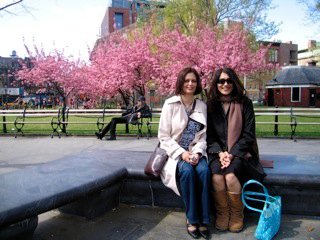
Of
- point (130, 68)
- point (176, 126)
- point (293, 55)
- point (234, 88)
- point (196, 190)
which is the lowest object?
point (196, 190)

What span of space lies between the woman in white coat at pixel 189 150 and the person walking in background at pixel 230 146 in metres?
0.11

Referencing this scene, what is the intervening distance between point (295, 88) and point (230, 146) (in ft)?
146

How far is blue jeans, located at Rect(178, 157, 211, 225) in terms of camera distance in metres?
3.24

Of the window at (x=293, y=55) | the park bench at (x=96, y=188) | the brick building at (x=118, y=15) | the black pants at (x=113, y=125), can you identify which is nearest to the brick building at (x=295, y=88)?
the brick building at (x=118, y=15)

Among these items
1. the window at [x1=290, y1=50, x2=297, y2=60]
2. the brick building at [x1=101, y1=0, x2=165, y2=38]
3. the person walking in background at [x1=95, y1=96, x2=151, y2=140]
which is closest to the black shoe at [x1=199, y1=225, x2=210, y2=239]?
the person walking in background at [x1=95, y1=96, x2=151, y2=140]

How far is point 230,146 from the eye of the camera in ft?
11.5

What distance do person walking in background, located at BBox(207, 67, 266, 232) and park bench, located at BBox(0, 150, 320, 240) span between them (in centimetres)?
37

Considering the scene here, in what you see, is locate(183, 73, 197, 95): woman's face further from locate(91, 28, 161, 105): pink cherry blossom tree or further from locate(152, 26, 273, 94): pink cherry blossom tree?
locate(91, 28, 161, 105): pink cherry blossom tree

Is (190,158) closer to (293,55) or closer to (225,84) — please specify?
(225,84)

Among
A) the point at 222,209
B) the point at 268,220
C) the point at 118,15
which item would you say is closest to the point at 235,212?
the point at 222,209

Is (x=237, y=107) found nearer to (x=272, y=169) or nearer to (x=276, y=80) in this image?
(x=272, y=169)

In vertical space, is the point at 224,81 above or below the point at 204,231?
above

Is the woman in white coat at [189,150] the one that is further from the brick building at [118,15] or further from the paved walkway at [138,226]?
the brick building at [118,15]

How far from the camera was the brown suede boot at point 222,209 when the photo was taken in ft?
11.0
